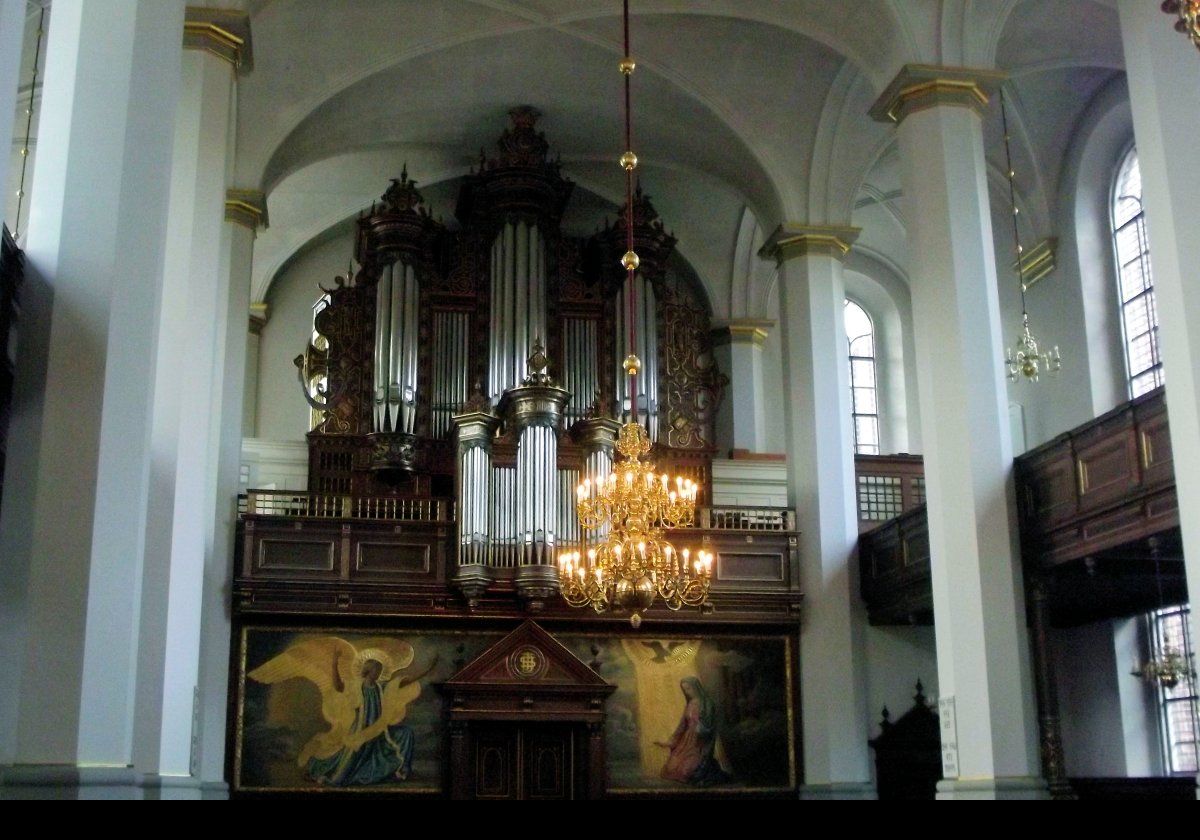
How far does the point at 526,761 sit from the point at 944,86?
383 inches

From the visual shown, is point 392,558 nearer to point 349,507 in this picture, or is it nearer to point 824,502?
point 349,507

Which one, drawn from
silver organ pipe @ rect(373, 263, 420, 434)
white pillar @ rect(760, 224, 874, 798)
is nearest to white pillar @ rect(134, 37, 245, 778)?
silver organ pipe @ rect(373, 263, 420, 434)

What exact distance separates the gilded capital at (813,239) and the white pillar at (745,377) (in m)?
3.80

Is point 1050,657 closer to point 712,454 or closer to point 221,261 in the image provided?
point 712,454

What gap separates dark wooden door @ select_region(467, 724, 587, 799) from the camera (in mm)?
17312

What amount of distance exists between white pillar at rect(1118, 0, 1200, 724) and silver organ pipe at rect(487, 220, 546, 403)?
32.6ft

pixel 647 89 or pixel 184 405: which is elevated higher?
pixel 647 89

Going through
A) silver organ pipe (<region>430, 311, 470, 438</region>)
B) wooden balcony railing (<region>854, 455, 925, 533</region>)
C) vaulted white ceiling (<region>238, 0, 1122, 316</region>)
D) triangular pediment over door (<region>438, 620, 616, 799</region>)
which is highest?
vaulted white ceiling (<region>238, 0, 1122, 316</region>)

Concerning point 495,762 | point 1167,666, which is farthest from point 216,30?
point 1167,666

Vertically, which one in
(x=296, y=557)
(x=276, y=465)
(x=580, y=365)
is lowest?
(x=296, y=557)

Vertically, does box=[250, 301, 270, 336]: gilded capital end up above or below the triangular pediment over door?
above

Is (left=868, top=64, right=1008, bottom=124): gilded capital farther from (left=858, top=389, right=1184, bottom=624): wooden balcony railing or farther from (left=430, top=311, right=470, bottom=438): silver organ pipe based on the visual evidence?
(left=430, top=311, right=470, bottom=438): silver organ pipe

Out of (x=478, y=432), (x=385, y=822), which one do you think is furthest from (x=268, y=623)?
(x=385, y=822)

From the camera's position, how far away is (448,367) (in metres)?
19.9
